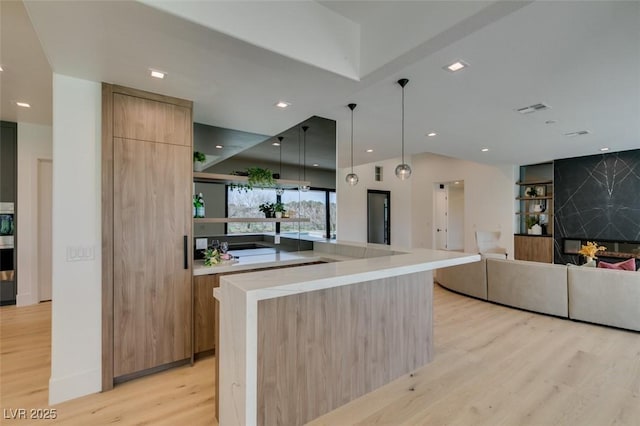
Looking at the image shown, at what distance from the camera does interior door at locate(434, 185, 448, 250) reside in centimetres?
972

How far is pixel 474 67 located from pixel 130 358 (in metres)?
3.89

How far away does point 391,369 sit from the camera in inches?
102

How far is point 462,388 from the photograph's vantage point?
2.49 metres

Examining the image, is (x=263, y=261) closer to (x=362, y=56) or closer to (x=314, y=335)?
(x=314, y=335)

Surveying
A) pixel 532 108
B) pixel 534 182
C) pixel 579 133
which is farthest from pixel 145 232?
pixel 534 182

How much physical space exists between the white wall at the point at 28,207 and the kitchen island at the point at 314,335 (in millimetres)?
4547

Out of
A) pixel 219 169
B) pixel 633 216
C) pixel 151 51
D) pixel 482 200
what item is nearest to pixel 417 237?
pixel 482 200

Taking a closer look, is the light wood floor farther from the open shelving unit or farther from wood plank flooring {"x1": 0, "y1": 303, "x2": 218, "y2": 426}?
the open shelving unit

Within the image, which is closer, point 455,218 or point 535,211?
point 535,211

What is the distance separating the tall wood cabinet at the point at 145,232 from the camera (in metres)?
2.56

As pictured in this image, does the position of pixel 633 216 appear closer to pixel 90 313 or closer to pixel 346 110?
pixel 346 110

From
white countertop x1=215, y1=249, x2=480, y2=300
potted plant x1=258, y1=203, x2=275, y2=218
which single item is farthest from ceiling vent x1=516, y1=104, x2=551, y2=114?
potted plant x1=258, y1=203, x2=275, y2=218

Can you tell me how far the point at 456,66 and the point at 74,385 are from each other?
407cm

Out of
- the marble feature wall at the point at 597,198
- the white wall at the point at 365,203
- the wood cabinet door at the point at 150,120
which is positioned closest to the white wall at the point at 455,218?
the white wall at the point at 365,203
